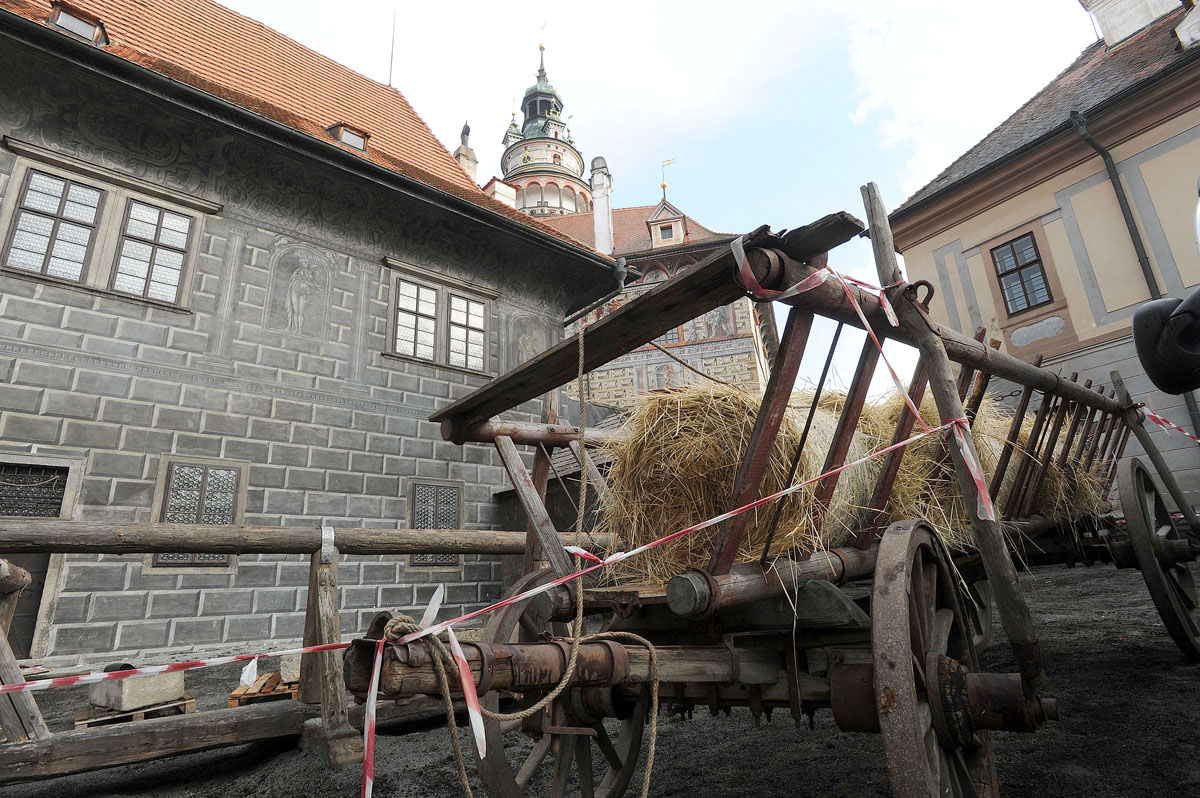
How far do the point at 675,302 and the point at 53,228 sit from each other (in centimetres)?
824

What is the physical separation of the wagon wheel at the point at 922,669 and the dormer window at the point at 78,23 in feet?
33.2

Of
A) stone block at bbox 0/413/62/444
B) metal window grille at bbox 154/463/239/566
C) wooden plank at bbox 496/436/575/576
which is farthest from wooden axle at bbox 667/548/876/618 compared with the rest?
stone block at bbox 0/413/62/444

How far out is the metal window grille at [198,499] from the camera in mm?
6883

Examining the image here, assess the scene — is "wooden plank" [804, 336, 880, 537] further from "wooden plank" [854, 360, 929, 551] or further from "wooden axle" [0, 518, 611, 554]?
"wooden axle" [0, 518, 611, 554]

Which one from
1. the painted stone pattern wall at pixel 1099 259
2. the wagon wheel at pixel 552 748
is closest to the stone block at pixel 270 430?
the wagon wheel at pixel 552 748

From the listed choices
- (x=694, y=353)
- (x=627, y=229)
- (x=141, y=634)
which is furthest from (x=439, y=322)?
(x=627, y=229)

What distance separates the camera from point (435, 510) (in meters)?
8.91

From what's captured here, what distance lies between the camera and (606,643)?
2012 mm

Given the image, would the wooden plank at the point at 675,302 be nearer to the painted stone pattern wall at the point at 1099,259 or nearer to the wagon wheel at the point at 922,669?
the wagon wheel at the point at 922,669

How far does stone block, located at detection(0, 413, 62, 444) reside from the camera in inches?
246

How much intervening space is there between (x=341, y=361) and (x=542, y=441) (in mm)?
6230

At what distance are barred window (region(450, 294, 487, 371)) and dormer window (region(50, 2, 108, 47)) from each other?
17.3 ft

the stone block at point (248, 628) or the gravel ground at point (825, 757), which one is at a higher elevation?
the stone block at point (248, 628)

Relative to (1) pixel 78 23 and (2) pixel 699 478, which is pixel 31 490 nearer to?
(1) pixel 78 23
